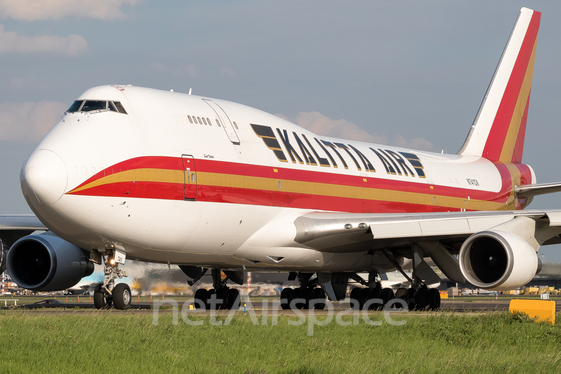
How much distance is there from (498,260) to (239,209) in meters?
6.07

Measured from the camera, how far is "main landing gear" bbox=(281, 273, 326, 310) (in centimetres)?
2280

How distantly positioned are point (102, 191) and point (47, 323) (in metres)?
2.87

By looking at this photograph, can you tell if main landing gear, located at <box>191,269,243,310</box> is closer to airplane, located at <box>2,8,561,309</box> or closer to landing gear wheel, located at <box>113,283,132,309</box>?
airplane, located at <box>2,8,561,309</box>

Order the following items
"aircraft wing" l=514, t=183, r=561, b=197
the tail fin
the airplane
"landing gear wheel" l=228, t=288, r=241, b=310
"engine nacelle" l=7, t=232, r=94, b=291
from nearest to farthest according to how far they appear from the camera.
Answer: the airplane
"engine nacelle" l=7, t=232, r=94, b=291
"landing gear wheel" l=228, t=288, r=241, b=310
"aircraft wing" l=514, t=183, r=561, b=197
the tail fin

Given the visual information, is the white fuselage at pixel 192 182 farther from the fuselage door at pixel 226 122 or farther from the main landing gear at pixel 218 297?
the main landing gear at pixel 218 297

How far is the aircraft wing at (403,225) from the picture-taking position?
17422 millimetres

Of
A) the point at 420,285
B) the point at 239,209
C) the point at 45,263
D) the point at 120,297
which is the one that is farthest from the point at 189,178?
the point at 420,285

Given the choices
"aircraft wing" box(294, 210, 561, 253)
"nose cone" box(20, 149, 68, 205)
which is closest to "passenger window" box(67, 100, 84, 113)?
"nose cone" box(20, 149, 68, 205)

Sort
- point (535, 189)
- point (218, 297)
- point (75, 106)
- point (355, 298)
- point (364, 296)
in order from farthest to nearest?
1. point (535, 189)
2. point (355, 298)
3. point (364, 296)
4. point (218, 297)
5. point (75, 106)

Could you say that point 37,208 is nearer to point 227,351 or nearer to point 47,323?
point 47,323

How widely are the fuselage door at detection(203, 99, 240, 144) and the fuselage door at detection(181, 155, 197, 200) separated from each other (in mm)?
1582

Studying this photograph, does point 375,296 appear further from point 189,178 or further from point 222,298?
point 189,178

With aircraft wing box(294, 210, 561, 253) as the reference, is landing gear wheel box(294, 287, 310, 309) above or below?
below

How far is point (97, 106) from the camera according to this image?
15055 mm
